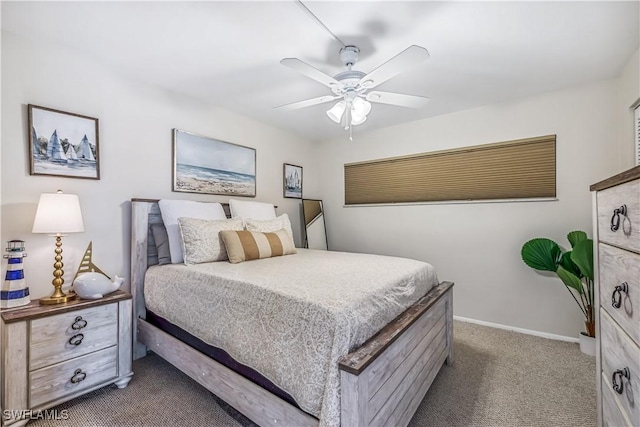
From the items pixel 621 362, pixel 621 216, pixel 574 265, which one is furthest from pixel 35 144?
pixel 574 265

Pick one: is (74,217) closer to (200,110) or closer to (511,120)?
(200,110)

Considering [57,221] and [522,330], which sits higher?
[57,221]

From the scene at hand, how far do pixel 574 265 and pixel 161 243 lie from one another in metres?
3.57

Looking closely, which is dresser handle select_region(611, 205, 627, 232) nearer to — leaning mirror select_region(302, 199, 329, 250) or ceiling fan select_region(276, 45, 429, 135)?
ceiling fan select_region(276, 45, 429, 135)

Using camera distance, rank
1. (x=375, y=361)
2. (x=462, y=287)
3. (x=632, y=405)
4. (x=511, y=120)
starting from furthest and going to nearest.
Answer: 1. (x=462, y=287)
2. (x=511, y=120)
3. (x=375, y=361)
4. (x=632, y=405)

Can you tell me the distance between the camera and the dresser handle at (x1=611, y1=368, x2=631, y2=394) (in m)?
0.95

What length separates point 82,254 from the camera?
2.13 meters

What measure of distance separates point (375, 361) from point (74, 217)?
2030 millimetres

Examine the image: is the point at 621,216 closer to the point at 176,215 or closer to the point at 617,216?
the point at 617,216

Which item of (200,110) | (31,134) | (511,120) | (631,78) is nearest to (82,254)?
(31,134)

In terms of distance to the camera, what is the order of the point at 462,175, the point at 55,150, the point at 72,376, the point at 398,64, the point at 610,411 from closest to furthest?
the point at 610,411
the point at 398,64
the point at 72,376
the point at 55,150
the point at 462,175

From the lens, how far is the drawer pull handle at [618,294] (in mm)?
966

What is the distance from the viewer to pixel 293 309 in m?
1.30

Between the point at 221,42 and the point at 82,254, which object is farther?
the point at 82,254
